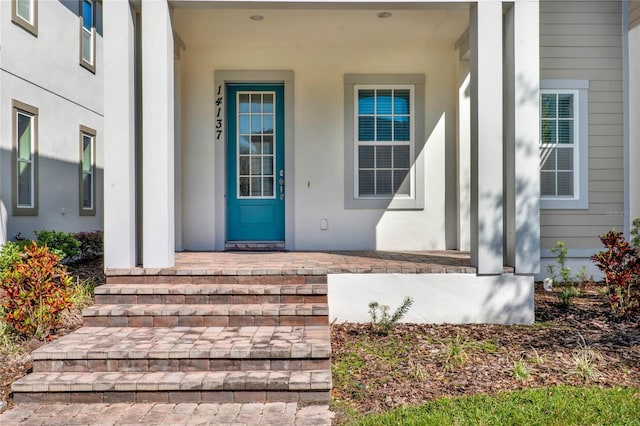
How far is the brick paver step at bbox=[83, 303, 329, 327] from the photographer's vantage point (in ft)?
14.1

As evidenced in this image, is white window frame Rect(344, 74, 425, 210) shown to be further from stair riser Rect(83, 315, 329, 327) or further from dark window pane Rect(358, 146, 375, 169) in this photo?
stair riser Rect(83, 315, 329, 327)

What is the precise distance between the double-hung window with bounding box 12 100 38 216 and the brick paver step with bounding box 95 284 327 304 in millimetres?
4090

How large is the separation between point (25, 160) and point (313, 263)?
5.44 m

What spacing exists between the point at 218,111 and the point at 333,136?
1.72m

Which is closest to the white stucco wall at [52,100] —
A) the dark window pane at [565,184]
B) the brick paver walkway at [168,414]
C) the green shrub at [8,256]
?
the green shrub at [8,256]

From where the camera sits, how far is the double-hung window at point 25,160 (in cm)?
751

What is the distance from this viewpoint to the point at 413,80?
7.23 m

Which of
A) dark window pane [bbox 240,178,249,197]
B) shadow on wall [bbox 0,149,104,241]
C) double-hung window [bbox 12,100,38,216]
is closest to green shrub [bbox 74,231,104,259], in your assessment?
shadow on wall [bbox 0,149,104,241]

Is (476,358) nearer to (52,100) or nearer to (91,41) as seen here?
(52,100)

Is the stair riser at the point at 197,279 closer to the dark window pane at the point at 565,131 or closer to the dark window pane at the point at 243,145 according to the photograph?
the dark window pane at the point at 243,145

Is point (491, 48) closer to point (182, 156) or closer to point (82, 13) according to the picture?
point (182, 156)

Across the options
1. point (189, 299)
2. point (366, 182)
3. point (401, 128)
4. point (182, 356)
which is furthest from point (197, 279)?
point (401, 128)

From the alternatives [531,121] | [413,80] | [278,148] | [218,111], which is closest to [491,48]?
[531,121]

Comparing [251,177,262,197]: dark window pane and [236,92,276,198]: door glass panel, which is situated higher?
[236,92,276,198]: door glass panel
